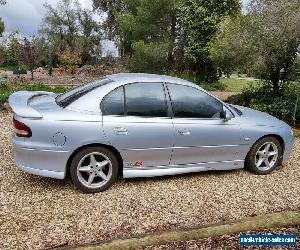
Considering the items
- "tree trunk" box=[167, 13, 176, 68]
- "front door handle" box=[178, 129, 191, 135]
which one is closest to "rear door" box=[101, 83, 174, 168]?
"front door handle" box=[178, 129, 191, 135]

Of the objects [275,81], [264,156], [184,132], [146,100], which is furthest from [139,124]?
[275,81]

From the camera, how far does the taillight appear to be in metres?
5.00

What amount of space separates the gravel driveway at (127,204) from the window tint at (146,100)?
1079 millimetres

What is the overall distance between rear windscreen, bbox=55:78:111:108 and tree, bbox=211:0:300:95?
692cm

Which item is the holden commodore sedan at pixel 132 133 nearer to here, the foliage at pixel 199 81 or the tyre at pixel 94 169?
the tyre at pixel 94 169

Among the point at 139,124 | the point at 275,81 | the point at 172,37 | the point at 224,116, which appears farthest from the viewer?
the point at 172,37

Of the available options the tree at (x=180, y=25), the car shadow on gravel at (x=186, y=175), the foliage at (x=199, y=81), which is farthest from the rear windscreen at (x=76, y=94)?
the tree at (x=180, y=25)

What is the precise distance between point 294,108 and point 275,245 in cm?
697

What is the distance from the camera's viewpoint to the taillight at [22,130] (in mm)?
5000

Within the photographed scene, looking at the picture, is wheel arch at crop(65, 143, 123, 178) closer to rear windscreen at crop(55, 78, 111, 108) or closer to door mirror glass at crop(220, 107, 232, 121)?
rear windscreen at crop(55, 78, 111, 108)

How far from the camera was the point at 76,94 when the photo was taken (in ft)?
18.3

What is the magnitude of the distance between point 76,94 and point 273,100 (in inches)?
340

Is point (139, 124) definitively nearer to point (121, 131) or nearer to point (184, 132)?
point (121, 131)

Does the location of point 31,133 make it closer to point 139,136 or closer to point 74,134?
point 74,134
